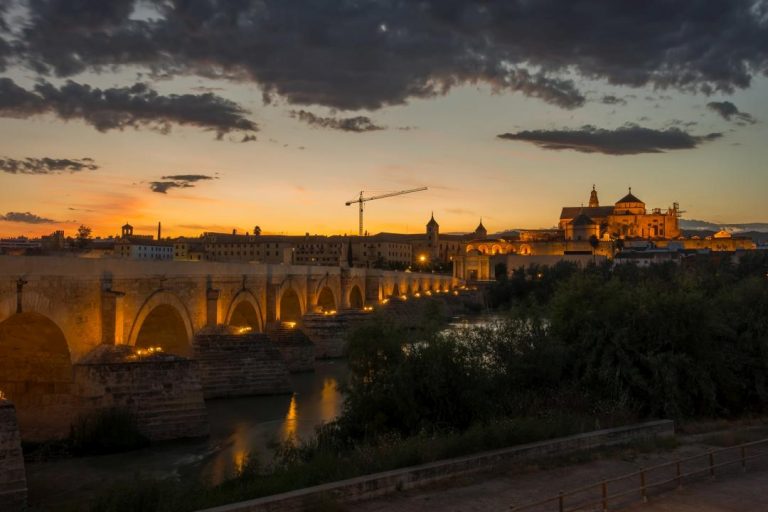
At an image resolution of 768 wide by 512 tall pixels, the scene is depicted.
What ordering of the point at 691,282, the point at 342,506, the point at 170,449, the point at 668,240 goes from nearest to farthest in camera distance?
the point at 342,506 < the point at 170,449 < the point at 691,282 < the point at 668,240

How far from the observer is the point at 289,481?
751 centimetres

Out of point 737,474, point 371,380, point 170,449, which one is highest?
point 371,380

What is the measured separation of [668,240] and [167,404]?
10702 cm

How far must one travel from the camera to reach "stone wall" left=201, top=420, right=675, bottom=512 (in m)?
6.69

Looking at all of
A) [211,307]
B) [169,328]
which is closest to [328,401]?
[211,307]

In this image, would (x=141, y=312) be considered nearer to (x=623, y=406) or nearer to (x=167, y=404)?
(x=167, y=404)

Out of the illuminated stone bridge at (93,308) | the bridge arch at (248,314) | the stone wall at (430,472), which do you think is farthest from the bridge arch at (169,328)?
the stone wall at (430,472)

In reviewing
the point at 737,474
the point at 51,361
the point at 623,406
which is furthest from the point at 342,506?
the point at 51,361

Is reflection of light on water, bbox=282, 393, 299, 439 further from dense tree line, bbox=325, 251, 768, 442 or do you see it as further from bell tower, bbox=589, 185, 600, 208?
bell tower, bbox=589, 185, 600, 208

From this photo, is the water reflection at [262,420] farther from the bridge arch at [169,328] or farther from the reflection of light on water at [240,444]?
the bridge arch at [169,328]

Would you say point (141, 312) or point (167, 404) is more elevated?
point (141, 312)

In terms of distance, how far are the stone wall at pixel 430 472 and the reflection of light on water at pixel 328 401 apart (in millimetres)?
7903

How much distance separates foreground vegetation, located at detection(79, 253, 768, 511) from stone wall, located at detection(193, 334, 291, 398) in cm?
781

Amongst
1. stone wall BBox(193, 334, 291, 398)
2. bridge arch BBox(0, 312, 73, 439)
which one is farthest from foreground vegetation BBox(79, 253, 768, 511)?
stone wall BBox(193, 334, 291, 398)
